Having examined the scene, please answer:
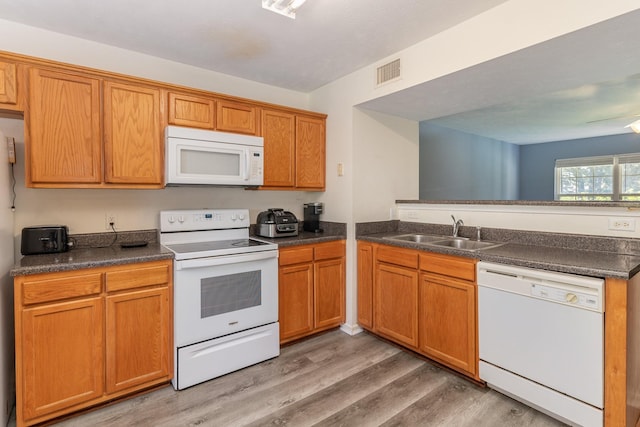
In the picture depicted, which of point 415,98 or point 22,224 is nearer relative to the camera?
point 22,224

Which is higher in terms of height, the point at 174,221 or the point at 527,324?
the point at 174,221

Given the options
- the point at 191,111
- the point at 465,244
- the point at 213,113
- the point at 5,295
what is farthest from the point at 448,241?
the point at 5,295

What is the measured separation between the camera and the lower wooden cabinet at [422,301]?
2.16 metres

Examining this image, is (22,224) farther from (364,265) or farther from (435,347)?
(435,347)

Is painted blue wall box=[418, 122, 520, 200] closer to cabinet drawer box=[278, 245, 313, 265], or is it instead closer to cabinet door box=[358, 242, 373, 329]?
cabinet door box=[358, 242, 373, 329]

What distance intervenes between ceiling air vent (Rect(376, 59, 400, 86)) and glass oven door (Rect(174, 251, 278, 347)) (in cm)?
169

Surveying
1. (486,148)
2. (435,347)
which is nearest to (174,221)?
(435,347)

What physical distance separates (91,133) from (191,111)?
68 cm

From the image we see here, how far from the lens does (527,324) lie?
185cm

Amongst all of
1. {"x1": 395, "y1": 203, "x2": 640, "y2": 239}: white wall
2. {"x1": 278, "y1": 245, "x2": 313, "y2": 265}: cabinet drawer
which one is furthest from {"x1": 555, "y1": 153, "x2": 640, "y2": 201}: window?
{"x1": 278, "y1": 245, "x2": 313, "y2": 265}: cabinet drawer

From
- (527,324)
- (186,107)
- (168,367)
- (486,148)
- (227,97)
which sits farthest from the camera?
(486,148)

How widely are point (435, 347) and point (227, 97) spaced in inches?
102

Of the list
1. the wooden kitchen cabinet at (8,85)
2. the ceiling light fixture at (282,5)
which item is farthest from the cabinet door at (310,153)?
the wooden kitchen cabinet at (8,85)

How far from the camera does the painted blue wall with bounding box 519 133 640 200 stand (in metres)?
5.98
